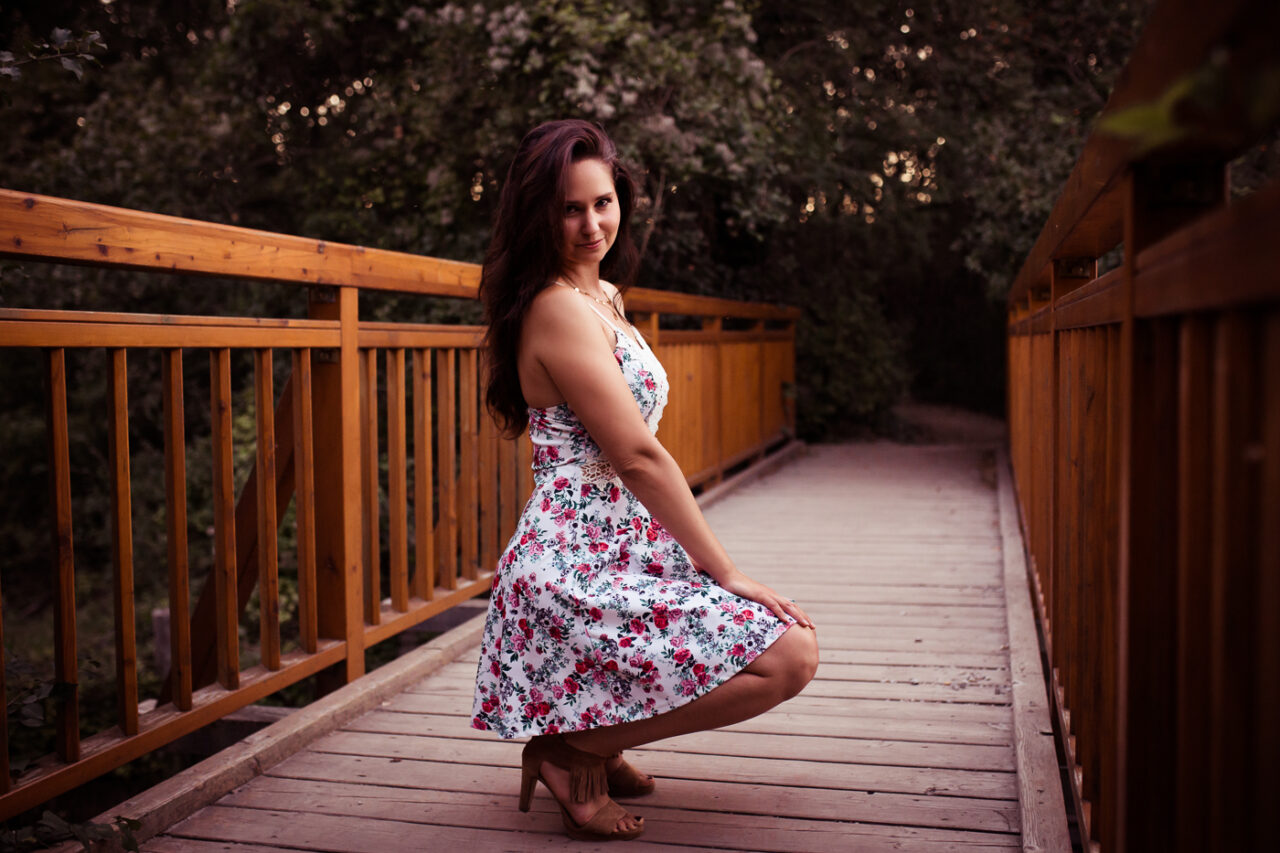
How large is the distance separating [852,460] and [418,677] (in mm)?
6064

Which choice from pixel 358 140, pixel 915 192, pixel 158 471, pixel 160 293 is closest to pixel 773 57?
pixel 915 192

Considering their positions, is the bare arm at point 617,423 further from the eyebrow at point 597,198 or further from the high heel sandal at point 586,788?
the high heel sandal at point 586,788

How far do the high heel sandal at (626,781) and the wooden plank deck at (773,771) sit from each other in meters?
0.03

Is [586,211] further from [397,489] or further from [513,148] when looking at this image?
[513,148]

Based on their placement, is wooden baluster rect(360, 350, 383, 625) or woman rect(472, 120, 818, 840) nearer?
woman rect(472, 120, 818, 840)

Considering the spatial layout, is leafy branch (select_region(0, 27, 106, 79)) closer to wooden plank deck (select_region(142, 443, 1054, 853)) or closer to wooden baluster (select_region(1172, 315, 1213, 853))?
wooden plank deck (select_region(142, 443, 1054, 853))

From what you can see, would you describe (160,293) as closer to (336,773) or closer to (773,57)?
(773,57)

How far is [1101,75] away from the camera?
8.58 metres

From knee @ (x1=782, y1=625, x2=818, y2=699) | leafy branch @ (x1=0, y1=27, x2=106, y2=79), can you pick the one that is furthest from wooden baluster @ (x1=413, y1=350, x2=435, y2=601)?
knee @ (x1=782, y1=625, x2=818, y2=699)

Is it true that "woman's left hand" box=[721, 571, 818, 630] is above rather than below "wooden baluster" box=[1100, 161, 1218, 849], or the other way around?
below

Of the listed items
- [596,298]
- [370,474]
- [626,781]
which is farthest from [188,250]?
[626,781]

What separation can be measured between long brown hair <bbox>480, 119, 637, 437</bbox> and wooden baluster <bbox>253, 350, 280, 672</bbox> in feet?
2.05

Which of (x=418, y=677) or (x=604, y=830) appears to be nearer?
(x=604, y=830)

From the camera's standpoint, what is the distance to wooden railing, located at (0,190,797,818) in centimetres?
188
